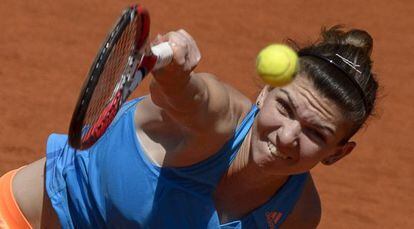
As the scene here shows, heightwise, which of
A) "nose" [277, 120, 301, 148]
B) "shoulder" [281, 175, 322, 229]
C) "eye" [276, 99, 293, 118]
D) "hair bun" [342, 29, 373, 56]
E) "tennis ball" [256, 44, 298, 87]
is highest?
"tennis ball" [256, 44, 298, 87]

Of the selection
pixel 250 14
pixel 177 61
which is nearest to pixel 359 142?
pixel 250 14

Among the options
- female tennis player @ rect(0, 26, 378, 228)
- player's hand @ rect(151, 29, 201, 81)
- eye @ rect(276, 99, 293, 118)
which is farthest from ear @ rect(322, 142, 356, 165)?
player's hand @ rect(151, 29, 201, 81)

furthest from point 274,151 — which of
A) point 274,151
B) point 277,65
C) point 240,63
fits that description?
point 240,63

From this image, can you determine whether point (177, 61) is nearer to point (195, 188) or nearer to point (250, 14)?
point (195, 188)

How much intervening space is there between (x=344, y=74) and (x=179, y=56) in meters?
0.56

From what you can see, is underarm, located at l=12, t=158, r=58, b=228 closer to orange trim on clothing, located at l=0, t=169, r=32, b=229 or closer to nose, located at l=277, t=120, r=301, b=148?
orange trim on clothing, located at l=0, t=169, r=32, b=229

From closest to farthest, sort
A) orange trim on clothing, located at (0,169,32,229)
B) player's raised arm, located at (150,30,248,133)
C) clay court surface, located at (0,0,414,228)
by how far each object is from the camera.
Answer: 1. player's raised arm, located at (150,30,248,133)
2. orange trim on clothing, located at (0,169,32,229)
3. clay court surface, located at (0,0,414,228)

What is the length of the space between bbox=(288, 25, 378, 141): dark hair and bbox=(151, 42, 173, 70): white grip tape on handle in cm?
54

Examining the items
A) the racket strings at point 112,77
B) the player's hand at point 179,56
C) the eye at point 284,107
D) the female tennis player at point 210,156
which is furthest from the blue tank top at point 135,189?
the player's hand at point 179,56

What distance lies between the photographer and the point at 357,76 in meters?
2.71

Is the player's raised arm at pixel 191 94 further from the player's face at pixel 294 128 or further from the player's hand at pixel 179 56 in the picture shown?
the player's face at pixel 294 128

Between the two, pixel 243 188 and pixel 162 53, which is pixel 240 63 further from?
pixel 162 53

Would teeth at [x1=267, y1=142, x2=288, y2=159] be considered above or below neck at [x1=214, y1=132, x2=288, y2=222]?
above

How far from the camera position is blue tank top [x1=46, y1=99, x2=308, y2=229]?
9.11 ft
